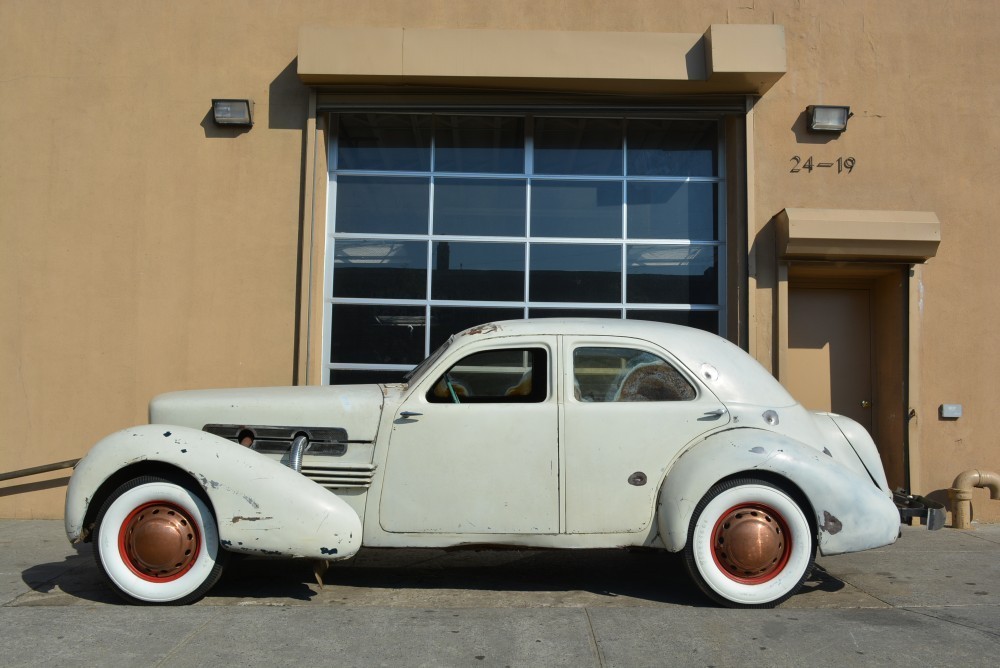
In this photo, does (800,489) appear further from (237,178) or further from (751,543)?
(237,178)

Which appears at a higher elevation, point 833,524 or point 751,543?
point 833,524

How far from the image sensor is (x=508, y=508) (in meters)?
Answer: 5.10

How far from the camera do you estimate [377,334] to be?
841 cm

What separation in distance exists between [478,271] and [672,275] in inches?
76.7

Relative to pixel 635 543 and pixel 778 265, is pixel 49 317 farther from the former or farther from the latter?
pixel 778 265

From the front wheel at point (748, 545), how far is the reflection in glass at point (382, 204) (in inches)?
183

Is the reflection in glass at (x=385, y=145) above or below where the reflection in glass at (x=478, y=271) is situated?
above

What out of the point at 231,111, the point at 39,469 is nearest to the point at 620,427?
the point at 231,111

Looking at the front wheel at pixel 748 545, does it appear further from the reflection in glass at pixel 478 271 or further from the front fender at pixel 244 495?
the reflection in glass at pixel 478 271

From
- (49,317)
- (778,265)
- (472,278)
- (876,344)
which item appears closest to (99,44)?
(49,317)

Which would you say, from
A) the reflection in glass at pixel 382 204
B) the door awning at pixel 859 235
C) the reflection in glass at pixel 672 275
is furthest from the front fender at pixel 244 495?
the door awning at pixel 859 235

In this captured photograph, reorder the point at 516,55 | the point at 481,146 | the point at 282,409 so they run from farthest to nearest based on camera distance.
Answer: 1. the point at 481,146
2. the point at 516,55
3. the point at 282,409

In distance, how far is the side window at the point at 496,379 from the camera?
5.30m

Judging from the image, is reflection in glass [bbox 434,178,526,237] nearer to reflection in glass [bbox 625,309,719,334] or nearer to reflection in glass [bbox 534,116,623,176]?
reflection in glass [bbox 534,116,623,176]
